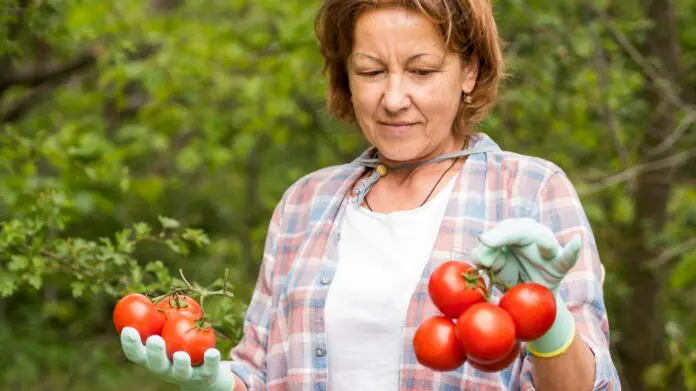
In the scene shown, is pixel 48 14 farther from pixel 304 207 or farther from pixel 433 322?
pixel 433 322

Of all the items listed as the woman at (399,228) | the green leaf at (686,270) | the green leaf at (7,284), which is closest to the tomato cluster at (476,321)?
the woman at (399,228)

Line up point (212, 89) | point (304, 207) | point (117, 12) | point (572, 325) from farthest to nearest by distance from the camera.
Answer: point (212, 89) → point (117, 12) → point (304, 207) → point (572, 325)

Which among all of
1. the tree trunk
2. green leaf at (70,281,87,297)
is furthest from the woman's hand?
the tree trunk

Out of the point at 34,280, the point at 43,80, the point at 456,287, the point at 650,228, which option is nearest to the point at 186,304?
the point at 456,287

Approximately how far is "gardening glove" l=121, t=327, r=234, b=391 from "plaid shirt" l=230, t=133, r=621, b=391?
305mm

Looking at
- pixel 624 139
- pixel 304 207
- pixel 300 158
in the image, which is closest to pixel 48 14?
pixel 304 207

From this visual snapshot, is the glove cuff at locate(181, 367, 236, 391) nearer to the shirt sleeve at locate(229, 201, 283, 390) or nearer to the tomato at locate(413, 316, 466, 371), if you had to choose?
the shirt sleeve at locate(229, 201, 283, 390)

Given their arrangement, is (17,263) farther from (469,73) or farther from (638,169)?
(638,169)

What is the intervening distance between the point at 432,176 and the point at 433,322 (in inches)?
25.1

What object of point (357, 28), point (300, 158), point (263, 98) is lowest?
point (300, 158)

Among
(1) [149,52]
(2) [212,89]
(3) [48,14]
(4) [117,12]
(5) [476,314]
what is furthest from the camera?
(2) [212,89]

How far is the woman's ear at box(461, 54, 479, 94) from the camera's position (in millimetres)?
2346

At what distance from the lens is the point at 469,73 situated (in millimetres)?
2369

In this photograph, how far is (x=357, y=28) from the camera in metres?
2.29
